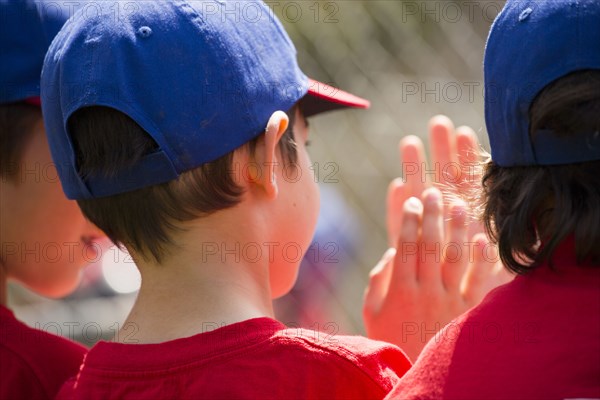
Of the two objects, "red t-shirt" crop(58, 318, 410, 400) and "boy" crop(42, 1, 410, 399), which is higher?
"boy" crop(42, 1, 410, 399)

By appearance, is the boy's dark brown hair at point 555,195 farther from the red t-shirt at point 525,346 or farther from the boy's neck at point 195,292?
the boy's neck at point 195,292

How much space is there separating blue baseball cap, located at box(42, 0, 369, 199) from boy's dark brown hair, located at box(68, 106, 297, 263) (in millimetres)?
19

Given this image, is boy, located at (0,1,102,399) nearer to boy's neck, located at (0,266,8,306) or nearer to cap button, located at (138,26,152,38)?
boy's neck, located at (0,266,8,306)

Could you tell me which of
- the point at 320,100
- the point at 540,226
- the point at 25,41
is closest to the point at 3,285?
the point at 25,41

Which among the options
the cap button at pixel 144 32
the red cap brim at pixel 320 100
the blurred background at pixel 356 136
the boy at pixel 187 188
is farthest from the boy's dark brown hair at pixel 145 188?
the blurred background at pixel 356 136

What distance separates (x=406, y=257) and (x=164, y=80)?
0.54 metres

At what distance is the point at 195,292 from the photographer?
1332mm

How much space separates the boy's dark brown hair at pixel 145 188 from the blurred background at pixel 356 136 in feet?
7.71

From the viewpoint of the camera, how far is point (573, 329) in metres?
1.02

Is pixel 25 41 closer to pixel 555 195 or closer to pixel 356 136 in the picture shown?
pixel 555 195

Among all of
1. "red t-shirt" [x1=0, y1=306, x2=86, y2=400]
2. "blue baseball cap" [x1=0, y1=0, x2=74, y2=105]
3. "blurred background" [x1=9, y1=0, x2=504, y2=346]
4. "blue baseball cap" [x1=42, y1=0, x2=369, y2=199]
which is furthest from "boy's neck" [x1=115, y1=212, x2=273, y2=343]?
"blurred background" [x1=9, y1=0, x2=504, y2=346]

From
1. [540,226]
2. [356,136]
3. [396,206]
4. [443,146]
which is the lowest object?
[356,136]

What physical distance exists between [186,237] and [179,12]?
326 millimetres

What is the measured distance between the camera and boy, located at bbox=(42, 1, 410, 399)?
125 centimetres
